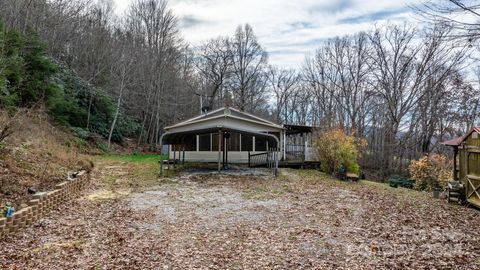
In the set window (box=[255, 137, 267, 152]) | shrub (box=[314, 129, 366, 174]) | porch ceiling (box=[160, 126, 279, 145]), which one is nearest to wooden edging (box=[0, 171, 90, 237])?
porch ceiling (box=[160, 126, 279, 145])

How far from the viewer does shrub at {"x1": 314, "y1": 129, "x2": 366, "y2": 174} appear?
1543 cm

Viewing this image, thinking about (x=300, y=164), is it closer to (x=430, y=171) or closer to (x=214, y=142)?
(x=214, y=142)

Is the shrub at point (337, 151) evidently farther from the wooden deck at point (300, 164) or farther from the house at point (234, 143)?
the house at point (234, 143)

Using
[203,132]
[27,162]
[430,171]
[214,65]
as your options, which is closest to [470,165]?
[430,171]

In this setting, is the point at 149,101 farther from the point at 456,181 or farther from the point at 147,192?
the point at 456,181

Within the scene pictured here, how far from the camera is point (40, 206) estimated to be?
6.59m

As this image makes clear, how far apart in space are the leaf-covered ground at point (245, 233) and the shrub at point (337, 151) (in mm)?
5043

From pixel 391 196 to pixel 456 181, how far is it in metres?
2.30

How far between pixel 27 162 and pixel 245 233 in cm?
652

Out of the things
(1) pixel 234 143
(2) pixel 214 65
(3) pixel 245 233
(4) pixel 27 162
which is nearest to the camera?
(3) pixel 245 233

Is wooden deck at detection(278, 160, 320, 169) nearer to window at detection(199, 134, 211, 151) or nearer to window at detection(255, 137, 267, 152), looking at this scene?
window at detection(255, 137, 267, 152)

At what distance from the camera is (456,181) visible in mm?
10953

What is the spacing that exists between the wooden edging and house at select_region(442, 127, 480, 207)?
1170 cm

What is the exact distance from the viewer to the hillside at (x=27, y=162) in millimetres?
6972
